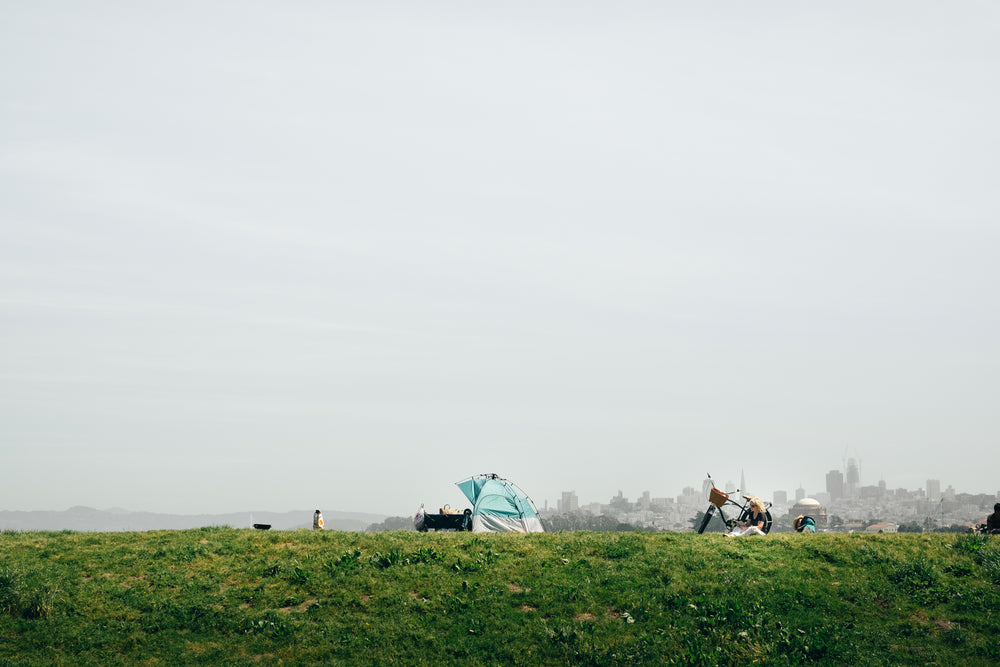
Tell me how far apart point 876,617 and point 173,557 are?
20.9 m

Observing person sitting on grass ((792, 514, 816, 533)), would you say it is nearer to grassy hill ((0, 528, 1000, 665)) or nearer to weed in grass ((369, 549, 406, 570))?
grassy hill ((0, 528, 1000, 665))

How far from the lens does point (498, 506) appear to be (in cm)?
5128

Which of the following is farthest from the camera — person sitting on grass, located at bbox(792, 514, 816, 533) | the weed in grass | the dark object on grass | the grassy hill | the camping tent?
the camping tent

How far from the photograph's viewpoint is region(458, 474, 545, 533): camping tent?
49.6m

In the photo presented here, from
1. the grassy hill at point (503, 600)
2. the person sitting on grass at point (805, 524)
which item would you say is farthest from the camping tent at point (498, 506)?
the grassy hill at point (503, 600)

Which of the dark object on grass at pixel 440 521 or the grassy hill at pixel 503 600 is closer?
the grassy hill at pixel 503 600

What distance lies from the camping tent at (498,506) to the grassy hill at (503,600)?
67.5 feet

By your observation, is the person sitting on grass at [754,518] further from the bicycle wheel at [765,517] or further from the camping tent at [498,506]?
the camping tent at [498,506]

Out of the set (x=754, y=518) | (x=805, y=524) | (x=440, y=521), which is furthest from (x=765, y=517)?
(x=440, y=521)

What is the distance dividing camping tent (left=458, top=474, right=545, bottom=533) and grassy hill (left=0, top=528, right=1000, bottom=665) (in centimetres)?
2056

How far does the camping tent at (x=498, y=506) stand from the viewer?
49625 mm

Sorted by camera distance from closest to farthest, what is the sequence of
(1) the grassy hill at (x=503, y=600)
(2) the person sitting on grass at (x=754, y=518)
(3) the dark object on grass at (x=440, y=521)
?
(1) the grassy hill at (x=503, y=600) → (2) the person sitting on grass at (x=754, y=518) → (3) the dark object on grass at (x=440, y=521)

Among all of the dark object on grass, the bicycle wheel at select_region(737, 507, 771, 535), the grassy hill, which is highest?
the bicycle wheel at select_region(737, 507, 771, 535)

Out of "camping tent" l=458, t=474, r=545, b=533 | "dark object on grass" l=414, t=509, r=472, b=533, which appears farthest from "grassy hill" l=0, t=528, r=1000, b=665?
"camping tent" l=458, t=474, r=545, b=533
